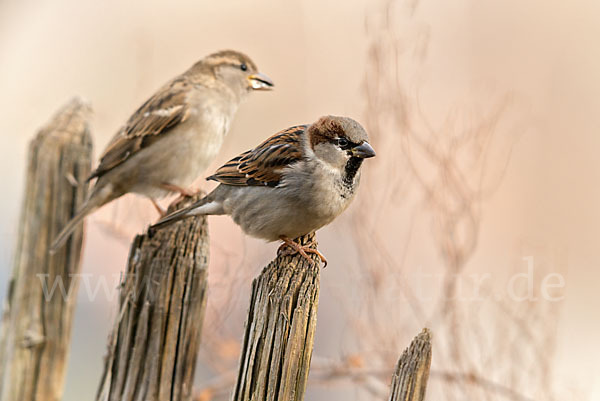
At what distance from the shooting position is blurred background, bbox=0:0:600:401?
3213 millimetres

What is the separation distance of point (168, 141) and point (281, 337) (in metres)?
2.25

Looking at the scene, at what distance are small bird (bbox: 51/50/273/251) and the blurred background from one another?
0.16 metres

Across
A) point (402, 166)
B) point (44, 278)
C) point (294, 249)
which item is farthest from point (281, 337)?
point (402, 166)

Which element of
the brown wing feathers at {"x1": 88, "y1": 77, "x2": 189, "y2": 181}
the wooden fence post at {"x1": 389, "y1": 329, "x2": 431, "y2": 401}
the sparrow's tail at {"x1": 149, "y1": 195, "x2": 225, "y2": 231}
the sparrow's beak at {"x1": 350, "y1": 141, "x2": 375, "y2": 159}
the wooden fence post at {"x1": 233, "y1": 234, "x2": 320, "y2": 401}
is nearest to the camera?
the wooden fence post at {"x1": 389, "y1": 329, "x2": 431, "y2": 401}

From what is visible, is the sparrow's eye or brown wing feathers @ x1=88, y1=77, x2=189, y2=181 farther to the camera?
brown wing feathers @ x1=88, y1=77, x2=189, y2=181

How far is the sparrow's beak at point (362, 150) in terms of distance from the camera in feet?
7.68

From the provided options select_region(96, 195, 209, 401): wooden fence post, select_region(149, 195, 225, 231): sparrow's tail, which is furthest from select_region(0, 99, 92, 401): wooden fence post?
select_region(96, 195, 209, 401): wooden fence post

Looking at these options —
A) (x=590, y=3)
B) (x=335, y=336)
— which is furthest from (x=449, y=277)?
(x=590, y=3)

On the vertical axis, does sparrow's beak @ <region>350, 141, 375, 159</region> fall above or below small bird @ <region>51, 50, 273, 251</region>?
below

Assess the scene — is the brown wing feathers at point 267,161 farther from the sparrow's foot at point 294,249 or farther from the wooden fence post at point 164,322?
the wooden fence post at point 164,322

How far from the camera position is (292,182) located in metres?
2.56

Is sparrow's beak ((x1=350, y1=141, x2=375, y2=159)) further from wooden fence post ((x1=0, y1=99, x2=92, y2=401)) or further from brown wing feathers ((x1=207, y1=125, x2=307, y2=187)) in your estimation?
wooden fence post ((x1=0, y1=99, x2=92, y2=401))

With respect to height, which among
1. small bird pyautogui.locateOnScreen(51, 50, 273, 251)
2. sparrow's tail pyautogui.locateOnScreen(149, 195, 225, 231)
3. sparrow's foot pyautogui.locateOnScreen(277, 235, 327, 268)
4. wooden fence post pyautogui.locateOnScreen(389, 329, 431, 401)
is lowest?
wooden fence post pyautogui.locateOnScreen(389, 329, 431, 401)

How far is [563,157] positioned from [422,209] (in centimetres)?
152
